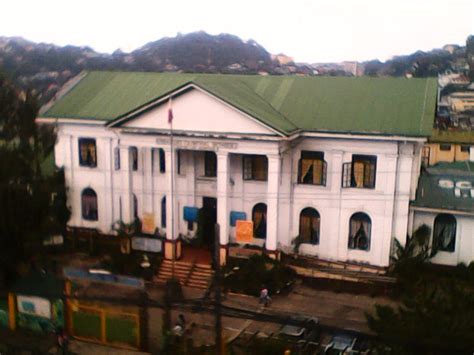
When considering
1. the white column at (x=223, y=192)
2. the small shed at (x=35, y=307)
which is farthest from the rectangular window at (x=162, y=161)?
the small shed at (x=35, y=307)

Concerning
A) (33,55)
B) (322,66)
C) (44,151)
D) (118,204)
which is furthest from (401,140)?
(322,66)

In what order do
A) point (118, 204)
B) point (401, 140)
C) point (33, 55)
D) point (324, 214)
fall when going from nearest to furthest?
point (401, 140) < point (324, 214) < point (118, 204) < point (33, 55)

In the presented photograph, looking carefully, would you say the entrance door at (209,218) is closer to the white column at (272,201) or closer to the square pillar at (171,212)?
the square pillar at (171,212)

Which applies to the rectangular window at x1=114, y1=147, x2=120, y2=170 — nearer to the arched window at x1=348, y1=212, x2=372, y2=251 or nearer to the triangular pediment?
the triangular pediment

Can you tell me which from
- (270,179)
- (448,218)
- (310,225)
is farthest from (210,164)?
(448,218)

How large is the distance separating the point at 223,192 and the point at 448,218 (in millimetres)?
9557

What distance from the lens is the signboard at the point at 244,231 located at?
2498 centimetres

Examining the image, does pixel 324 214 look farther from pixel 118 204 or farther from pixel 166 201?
pixel 118 204

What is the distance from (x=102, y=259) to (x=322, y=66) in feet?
326

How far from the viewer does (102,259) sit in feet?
85.0

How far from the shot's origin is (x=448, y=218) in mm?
23984

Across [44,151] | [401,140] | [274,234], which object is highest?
[401,140]

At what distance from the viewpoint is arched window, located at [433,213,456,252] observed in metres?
24.0

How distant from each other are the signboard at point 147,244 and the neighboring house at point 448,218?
11.3 m
